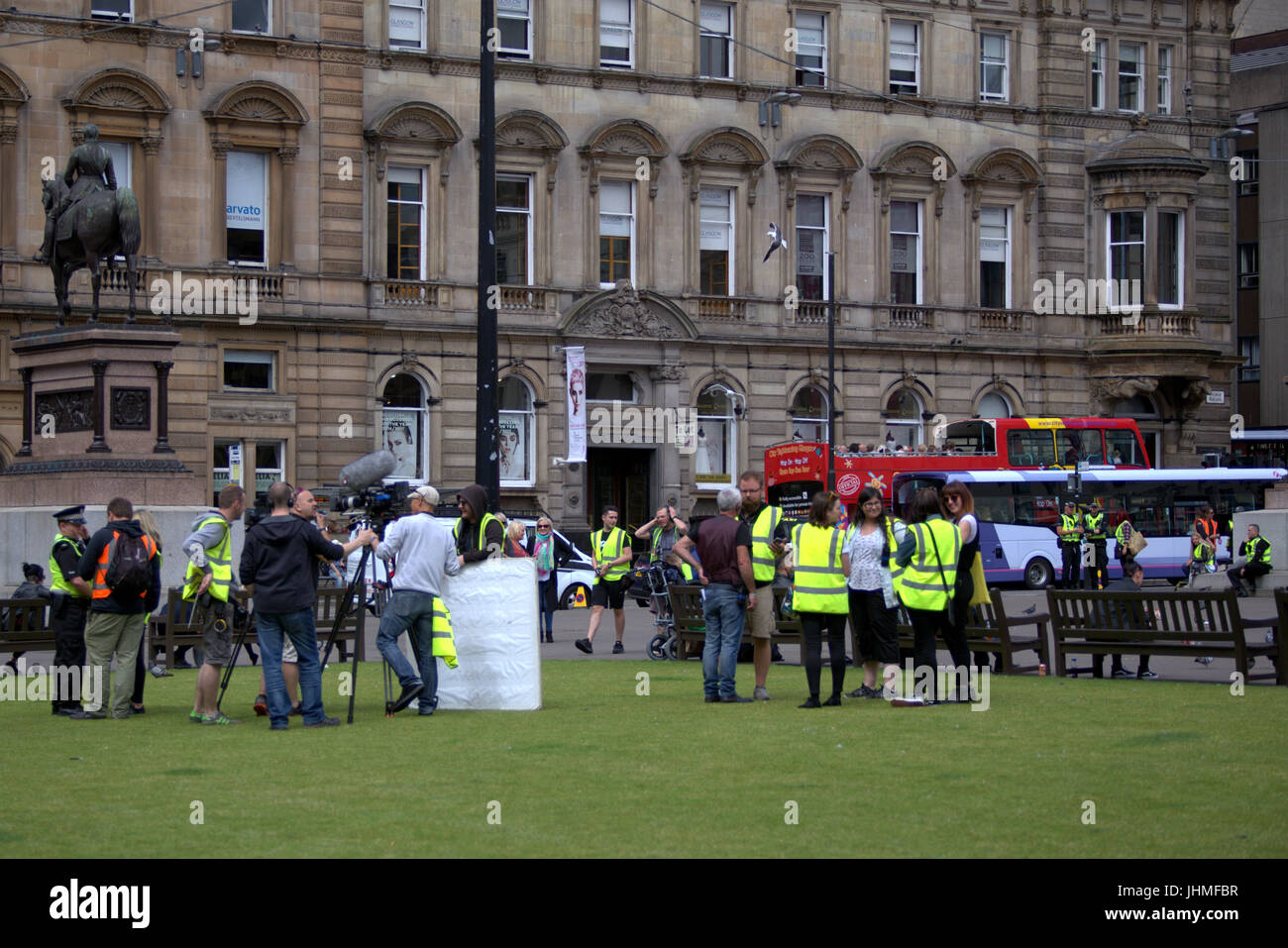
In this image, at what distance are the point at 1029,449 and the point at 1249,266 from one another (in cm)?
2404

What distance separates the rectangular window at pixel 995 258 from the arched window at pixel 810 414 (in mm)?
5776

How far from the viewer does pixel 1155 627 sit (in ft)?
63.2

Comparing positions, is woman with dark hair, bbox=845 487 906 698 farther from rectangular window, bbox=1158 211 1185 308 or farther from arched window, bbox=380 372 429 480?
rectangular window, bbox=1158 211 1185 308

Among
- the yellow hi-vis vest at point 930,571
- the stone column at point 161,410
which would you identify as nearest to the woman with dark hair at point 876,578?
the yellow hi-vis vest at point 930,571

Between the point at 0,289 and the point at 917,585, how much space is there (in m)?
30.1

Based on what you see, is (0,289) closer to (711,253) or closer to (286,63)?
(286,63)

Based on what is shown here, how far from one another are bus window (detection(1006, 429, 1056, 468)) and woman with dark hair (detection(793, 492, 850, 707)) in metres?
33.2

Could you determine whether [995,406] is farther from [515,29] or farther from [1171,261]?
[515,29]

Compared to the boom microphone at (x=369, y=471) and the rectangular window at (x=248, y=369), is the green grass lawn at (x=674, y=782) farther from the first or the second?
the rectangular window at (x=248, y=369)

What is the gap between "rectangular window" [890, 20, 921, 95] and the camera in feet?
171

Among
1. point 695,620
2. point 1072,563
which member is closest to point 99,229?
point 695,620

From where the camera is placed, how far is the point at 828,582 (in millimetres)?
16906

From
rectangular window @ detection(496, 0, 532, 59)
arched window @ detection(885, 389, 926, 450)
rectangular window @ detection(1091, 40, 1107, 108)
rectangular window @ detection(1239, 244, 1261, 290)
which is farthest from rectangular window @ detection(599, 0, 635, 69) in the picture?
rectangular window @ detection(1239, 244, 1261, 290)

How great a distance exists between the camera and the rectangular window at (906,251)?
52469mm
